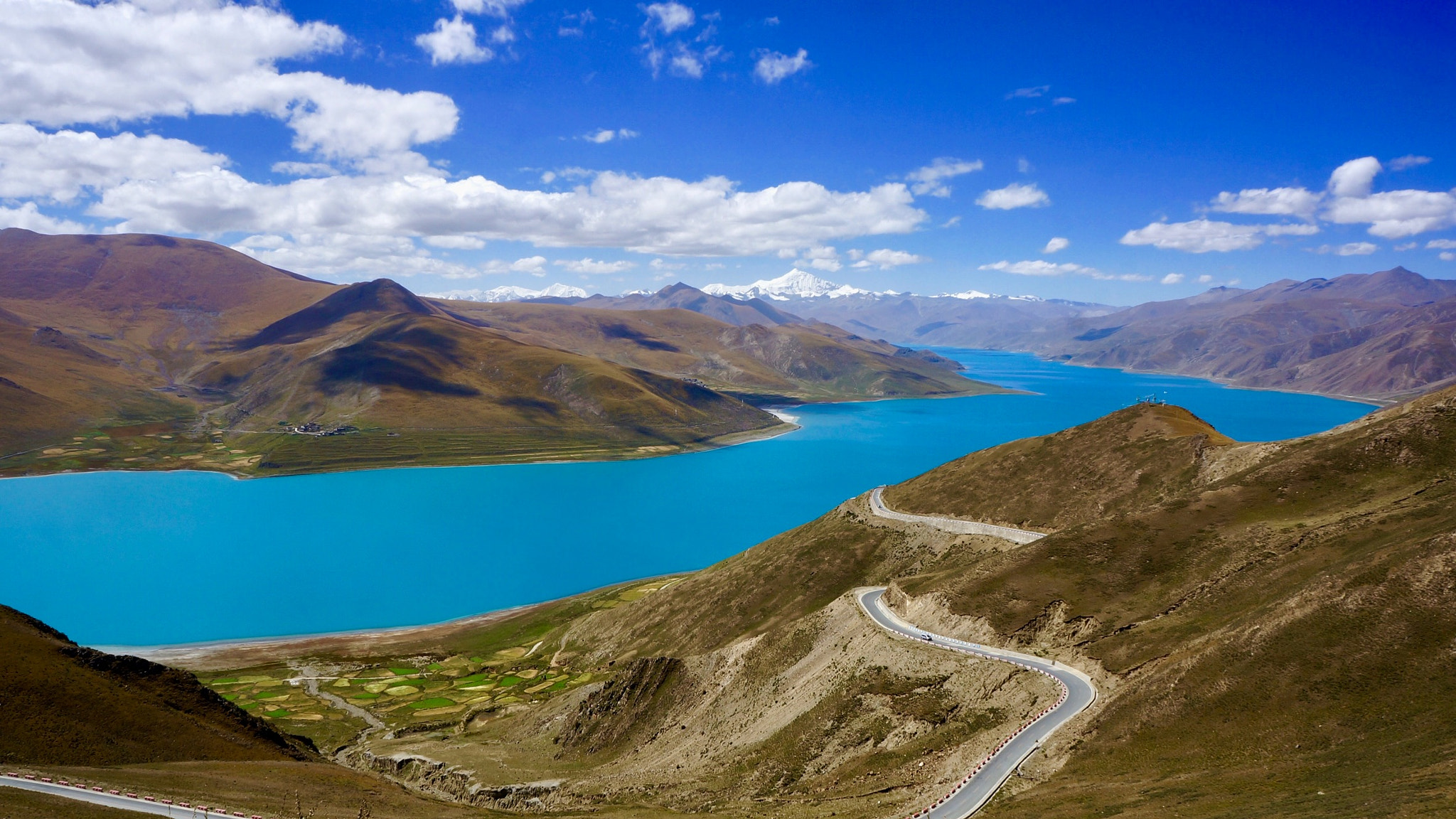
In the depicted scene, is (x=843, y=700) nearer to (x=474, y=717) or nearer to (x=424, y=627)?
(x=474, y=717)

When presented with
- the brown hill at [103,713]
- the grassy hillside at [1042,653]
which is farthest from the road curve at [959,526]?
the brown hill at [103,713]

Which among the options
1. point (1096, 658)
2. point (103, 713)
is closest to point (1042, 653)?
point (1096, 658)

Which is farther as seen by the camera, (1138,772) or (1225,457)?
(1225,457)

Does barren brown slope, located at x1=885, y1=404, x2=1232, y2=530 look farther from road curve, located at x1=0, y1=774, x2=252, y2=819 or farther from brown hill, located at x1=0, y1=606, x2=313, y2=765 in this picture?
road curve, located at x1=0, y1=774, x2=252, y2=819

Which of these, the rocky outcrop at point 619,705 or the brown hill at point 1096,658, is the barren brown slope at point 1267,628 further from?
the rocky outcrop at point 619,705

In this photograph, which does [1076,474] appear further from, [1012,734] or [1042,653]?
[1012,734]

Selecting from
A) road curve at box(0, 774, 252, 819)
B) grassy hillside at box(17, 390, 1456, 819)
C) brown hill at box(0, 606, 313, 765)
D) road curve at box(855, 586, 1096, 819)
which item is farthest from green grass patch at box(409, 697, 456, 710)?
road curve at box(855, 586, 1096, 819)

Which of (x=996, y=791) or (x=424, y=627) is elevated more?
(x=996, y=791)

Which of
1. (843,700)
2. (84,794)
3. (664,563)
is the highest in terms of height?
(84,794)

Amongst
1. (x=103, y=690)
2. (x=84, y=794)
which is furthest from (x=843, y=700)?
(x=103, y=690)
